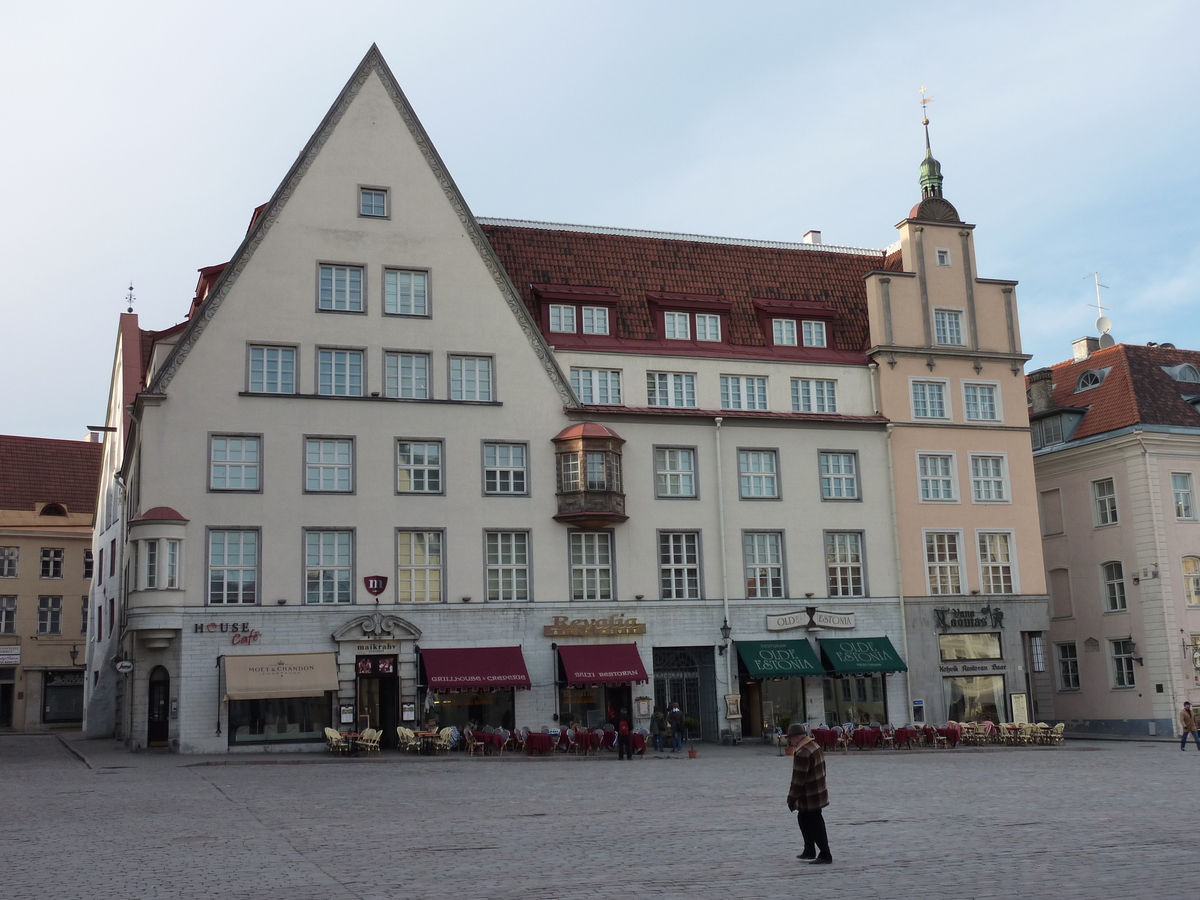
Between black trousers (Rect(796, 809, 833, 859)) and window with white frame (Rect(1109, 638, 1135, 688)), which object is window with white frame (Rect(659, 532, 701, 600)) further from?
black trousers (Rect(796, 809, 833, 859))

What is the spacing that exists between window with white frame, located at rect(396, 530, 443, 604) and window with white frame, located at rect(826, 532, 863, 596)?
1370cm

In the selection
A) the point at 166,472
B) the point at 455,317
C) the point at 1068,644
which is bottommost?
the point at 1068,644

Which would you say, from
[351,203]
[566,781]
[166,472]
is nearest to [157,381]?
[166,472]

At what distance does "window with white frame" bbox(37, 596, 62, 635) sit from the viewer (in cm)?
6694

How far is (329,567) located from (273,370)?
21.0 feet

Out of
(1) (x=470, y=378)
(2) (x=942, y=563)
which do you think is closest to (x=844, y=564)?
(2) (x=942, y=563)

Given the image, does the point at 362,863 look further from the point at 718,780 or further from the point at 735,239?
the point at 735,239

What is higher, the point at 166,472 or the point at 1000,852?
the point at 166,472

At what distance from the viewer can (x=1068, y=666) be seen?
172ft

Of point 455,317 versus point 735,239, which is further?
point 735,239

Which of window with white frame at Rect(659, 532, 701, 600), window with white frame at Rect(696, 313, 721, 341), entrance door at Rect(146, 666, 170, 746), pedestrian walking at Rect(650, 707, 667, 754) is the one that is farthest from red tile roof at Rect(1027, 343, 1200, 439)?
entrance door at Rect(146, 666, 170, 746)

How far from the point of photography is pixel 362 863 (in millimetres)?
14969

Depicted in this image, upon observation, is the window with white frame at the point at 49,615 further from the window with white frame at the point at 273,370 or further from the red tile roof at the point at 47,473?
the window with white frame at the point at 273,370

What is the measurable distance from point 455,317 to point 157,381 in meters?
9.56
